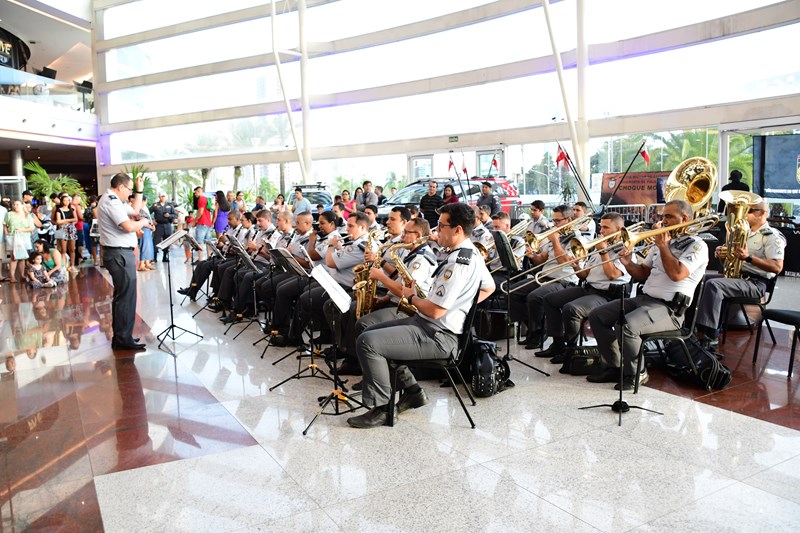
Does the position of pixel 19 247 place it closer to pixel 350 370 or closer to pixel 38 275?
pixel 38 275

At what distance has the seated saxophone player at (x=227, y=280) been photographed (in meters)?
8.77

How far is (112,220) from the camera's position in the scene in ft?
21.5

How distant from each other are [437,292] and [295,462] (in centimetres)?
135

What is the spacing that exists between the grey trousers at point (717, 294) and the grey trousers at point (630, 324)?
3.61ft

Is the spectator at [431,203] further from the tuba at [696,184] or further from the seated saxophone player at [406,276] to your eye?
the seated saxophone player at [406,276]

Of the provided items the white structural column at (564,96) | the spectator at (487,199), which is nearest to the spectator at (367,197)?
the spectator at (487,199)

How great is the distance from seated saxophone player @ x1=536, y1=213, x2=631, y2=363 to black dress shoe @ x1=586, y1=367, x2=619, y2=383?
502 millimetres

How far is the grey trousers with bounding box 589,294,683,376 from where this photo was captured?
468 cm

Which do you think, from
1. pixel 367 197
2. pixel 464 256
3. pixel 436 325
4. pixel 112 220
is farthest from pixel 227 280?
pixel 367 197

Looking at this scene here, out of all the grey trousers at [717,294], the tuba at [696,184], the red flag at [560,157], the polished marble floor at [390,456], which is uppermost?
the red flag at [560,157]

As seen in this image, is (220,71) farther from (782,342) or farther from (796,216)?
(782,342)

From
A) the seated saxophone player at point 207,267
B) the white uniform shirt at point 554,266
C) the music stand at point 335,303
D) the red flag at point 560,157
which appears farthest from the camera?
the red flag at point 560,157

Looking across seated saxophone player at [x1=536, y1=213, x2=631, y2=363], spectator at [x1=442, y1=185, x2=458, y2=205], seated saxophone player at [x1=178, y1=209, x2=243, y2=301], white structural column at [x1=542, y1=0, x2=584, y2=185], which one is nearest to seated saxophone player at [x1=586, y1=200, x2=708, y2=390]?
seated saxophone player at [x1=536, y1=213, x2=631, y2=363]

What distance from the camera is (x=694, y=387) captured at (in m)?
4.96
